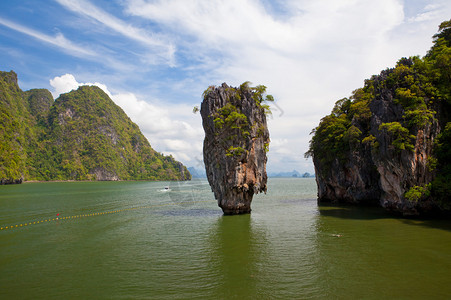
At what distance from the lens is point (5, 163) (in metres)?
100

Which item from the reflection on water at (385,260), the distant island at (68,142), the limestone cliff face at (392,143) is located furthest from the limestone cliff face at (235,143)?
the distant island at (68,142)

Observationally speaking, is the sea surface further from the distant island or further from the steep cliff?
the distant island

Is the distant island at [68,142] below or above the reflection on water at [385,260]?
above

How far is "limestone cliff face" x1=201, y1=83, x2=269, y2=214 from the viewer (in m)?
31.2

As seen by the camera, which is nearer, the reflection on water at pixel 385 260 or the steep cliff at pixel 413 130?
the reflection on water at pixel 385 260

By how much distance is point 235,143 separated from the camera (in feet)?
104

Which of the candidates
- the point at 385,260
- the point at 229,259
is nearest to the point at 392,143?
the point at 385,260

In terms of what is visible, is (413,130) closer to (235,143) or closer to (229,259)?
(235,143)

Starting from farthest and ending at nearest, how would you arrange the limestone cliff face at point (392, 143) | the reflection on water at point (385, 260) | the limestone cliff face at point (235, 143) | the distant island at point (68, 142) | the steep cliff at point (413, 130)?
the distant island at point (68, 142), the limestone cliff face at point (235, 143), the limestone cliff face at point (392, 143), the steep cliff at point (413, 130), the reflection on water at point (385, 260)

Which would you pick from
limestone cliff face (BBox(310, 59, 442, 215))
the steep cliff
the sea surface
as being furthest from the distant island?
the steep cliff

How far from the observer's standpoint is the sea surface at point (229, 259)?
40.3 ft

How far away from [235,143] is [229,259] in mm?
16840

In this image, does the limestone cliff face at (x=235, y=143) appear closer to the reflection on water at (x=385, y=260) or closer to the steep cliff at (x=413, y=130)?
the reflection on water at (x=385, y=260)

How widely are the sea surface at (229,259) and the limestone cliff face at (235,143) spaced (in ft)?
14.6
